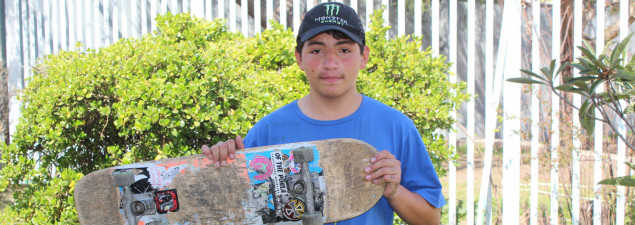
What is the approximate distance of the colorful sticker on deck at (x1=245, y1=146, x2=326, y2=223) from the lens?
1.65m

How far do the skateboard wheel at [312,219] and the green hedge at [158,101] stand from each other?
1224 millimetres

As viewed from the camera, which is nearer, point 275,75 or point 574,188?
point 275,75

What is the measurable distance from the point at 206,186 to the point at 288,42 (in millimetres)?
1808

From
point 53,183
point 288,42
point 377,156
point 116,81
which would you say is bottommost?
point 53,183

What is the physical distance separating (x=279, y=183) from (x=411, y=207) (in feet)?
1.34

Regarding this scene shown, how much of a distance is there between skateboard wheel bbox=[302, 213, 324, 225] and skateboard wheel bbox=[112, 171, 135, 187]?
523mm

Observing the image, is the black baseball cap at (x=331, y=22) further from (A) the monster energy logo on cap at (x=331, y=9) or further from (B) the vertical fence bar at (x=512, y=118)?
(B) the vertical fence bar at (x=512, y=118)

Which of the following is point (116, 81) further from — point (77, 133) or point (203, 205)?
point (203, 205)

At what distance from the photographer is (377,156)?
156cm

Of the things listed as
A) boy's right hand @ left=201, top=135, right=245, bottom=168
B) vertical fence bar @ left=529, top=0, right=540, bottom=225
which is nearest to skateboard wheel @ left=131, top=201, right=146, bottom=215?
boy's right hand @ left=201, top=135, right=245, bottom=168

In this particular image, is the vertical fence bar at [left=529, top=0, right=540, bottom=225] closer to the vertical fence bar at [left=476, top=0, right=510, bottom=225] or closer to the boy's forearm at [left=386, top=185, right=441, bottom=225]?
the vertical fence bar at [left=476, top=0, right=510, bottom=225]

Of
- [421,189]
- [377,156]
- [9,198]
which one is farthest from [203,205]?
[9,198]

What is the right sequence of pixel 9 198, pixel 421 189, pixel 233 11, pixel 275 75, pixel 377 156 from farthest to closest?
pixel 9 198
pixel 233 11
pixel 275 75
pixel 421 189
pixel 377 156

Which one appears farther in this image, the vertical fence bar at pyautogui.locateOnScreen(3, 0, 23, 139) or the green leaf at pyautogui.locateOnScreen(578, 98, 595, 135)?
the vertical fence bar at pyautogui.locateOnScreen(3, 0, 23, 139)
